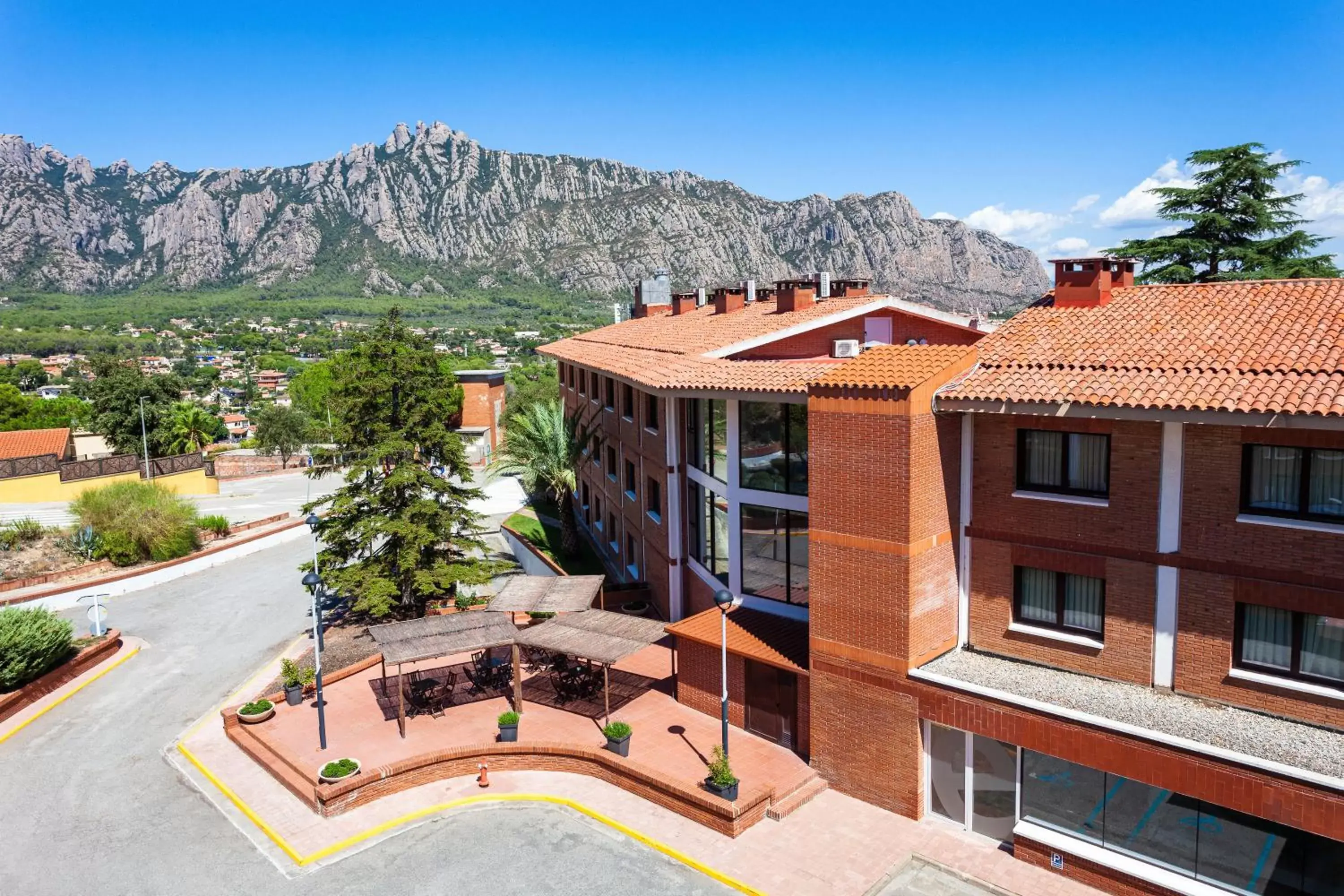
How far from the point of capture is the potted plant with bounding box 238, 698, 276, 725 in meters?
20.5

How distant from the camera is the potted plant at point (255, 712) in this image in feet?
67.4

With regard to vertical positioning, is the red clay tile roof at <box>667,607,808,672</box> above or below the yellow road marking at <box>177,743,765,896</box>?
above

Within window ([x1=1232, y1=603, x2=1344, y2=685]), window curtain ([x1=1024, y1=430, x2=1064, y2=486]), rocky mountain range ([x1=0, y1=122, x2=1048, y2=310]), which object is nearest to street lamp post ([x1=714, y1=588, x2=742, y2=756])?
window curtain ([x1=1024, y1=430, x2=1064, y2=486])

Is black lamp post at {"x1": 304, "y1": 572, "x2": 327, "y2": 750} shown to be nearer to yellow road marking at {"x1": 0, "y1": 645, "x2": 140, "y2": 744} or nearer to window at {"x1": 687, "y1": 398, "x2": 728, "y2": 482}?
yellow road marking at {"x1": 0, "y1": 645, "x2": 140, "y2": 744}

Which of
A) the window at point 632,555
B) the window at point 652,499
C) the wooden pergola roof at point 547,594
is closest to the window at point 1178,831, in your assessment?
the wooden pergola roof at point 547,594

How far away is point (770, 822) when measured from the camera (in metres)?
Answer: 15.9

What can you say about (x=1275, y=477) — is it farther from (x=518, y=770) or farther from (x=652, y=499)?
(x=652, y=499)

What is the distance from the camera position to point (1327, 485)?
12758 mm

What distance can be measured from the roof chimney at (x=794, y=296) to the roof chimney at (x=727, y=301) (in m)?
5.12

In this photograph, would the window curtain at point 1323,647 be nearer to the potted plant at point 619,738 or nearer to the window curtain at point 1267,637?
the window curtain at point 1267,637

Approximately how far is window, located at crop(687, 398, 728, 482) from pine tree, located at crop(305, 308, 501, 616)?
24.4ft

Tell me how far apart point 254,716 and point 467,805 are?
672 centimetres

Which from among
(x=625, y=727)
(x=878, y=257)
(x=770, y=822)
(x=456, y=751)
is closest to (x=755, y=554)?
(x=625, y=727)

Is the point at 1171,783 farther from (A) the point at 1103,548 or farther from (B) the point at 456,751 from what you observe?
(B) the point at 456,751
